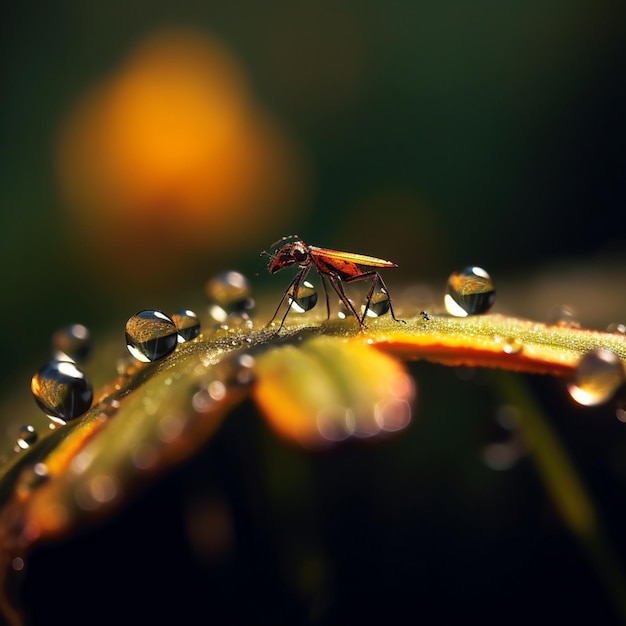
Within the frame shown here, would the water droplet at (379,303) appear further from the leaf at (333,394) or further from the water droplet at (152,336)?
the leaf at (333,394)

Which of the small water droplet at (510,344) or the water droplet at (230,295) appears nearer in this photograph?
the small water droplet at (510,344)

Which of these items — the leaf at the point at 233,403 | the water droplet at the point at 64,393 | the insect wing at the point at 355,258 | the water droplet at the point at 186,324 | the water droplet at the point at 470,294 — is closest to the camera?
the leaf at the point at 233,403

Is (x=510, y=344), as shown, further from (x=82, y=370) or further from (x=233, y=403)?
(x=82, y=370)

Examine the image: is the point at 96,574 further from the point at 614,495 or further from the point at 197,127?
the point at 197,127

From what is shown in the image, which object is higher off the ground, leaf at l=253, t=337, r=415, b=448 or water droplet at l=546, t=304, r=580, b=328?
water droplet at l=546, t=304, r=580, b=328

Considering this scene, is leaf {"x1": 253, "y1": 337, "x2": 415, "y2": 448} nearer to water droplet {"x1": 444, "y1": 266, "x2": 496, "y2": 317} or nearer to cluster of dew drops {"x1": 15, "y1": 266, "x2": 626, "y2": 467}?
cluster of dew drops {"x1": 15, "y1": 266, "x2": 626, "y2": 467}

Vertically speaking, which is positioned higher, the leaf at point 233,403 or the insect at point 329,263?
the insect at point 329,263

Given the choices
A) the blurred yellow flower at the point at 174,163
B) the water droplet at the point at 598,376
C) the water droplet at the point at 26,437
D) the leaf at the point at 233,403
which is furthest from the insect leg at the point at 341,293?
the blurred yellow flower at the point at 174,163

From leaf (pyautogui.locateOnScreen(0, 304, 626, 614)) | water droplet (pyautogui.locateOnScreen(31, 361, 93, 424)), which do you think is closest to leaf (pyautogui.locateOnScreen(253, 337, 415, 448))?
leaf (pyautogui.locateOnScreen(0, 304, 626, 614))
